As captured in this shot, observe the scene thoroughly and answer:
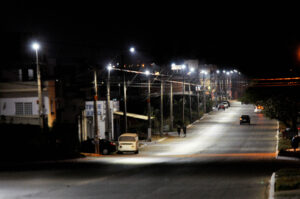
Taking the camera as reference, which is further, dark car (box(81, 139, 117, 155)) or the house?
the house

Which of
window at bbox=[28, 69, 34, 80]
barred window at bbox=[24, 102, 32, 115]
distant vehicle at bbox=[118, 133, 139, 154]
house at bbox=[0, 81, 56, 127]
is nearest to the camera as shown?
distant vehicle at bbox=[118, 133, 139, 154]

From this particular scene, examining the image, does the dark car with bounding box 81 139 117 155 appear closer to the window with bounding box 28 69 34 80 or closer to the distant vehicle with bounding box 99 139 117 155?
the distant vehicle with bounding box 99 139 117 155

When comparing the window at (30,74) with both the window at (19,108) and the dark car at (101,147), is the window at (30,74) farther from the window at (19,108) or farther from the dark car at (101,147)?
the dark car at (101,147)

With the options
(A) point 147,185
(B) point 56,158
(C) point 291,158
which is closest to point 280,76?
(C) point 291,158

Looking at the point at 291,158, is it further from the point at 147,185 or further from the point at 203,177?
the point at 147,185

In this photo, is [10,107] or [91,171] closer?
[91,171]

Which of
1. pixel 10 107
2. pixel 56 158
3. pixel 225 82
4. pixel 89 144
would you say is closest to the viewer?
pixel 56 158

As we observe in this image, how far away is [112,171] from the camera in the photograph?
2822 centimetres

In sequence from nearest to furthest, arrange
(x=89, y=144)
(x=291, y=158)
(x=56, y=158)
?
1. (x=291, y=158)
2. (x=56, y=158)
3. (x=89, y=144)

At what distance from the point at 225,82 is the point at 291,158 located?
466 feet

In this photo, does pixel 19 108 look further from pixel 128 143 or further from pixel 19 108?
pixel 128 143

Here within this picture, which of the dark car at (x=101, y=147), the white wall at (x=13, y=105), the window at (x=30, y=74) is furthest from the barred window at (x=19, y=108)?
the dark car at (x=101, y=147)

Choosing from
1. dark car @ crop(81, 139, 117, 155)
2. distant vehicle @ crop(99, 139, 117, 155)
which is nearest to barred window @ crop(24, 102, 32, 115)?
dark car @ crop(81, 139, 117, 155)

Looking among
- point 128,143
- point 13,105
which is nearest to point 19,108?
point 13,105
